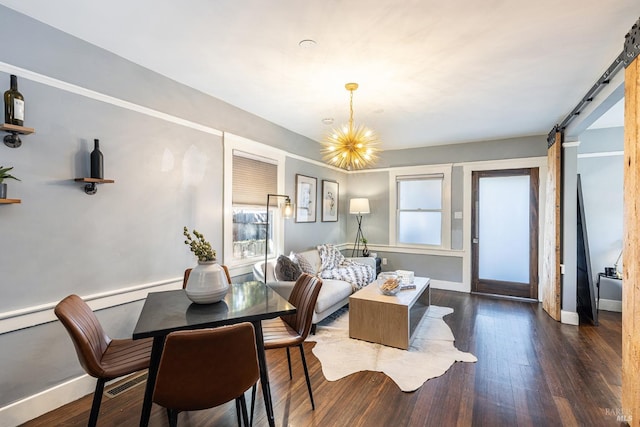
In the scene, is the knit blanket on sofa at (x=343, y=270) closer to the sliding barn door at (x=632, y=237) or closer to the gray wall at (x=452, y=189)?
the gray wall at (x=452, y=189)

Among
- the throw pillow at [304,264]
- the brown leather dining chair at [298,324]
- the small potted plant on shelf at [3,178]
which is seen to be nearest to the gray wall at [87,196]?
the small potted plant on shelf at [3,178]

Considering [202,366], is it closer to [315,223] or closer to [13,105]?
[13,105]

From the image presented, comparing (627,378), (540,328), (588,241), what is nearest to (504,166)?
(588,241)

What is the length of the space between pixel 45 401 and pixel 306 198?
3726 mm

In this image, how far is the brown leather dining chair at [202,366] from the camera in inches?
52.0

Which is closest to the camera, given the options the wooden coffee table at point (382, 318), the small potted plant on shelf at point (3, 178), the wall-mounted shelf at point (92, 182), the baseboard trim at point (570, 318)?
the small potted plant on shelf at point (3, 178)

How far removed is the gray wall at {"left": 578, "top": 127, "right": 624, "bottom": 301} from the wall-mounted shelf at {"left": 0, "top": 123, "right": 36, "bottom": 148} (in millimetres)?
6411

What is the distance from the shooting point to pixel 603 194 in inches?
176

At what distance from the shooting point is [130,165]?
2.58 meters

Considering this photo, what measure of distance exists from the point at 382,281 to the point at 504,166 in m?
3.13

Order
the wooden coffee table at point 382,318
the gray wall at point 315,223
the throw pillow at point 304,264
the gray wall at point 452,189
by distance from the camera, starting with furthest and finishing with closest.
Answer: the gray wall at point 452,189, the gray wall at point 315,223, the throw pillow at point 304,264, the wooden coffee table at point 382,318

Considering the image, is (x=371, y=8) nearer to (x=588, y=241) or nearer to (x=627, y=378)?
(x=627, y=378)

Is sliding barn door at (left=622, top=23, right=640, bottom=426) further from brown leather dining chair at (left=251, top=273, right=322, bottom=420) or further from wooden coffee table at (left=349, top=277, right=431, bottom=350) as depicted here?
brown leather dining chair at (left=251, top=273, right=322, bottom=420)

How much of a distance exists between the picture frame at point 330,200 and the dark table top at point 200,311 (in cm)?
337
